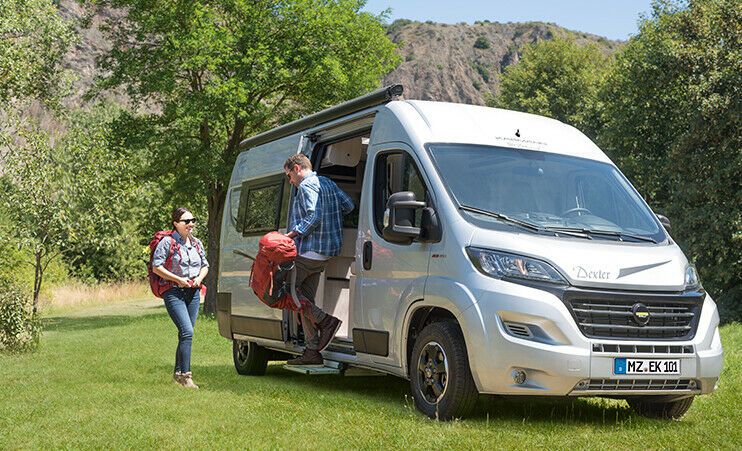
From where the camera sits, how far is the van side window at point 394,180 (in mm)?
8605

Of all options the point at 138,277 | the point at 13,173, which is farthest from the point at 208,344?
the point at 138,277

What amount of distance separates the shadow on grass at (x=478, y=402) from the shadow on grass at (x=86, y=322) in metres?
17.7

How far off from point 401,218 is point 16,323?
11.1m

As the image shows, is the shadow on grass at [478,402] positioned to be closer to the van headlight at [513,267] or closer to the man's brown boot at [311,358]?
the man's brown boot at [311,358]

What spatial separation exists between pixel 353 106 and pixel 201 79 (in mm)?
22995

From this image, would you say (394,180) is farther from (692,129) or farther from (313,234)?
(692,129)

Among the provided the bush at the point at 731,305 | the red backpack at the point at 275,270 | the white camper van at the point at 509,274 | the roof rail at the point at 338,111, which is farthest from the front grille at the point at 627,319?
the bush at the point at 731,305

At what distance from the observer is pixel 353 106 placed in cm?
1001

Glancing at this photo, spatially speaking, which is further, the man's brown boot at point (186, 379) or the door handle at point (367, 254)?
the man's brown boot at point (186, 379)

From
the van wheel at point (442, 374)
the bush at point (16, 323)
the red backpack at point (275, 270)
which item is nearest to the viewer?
the van wheel at point (442, 374)

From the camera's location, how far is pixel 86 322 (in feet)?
106

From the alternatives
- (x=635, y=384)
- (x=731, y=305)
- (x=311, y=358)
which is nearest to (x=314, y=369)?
(x=311, y=358)

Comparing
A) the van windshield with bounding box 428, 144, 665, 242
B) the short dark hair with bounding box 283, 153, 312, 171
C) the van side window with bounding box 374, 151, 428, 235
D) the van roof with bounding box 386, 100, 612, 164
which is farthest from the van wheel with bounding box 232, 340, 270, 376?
the van windshield with bounding box 428, 144, 665, 242

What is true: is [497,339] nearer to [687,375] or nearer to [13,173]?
[687,375]
